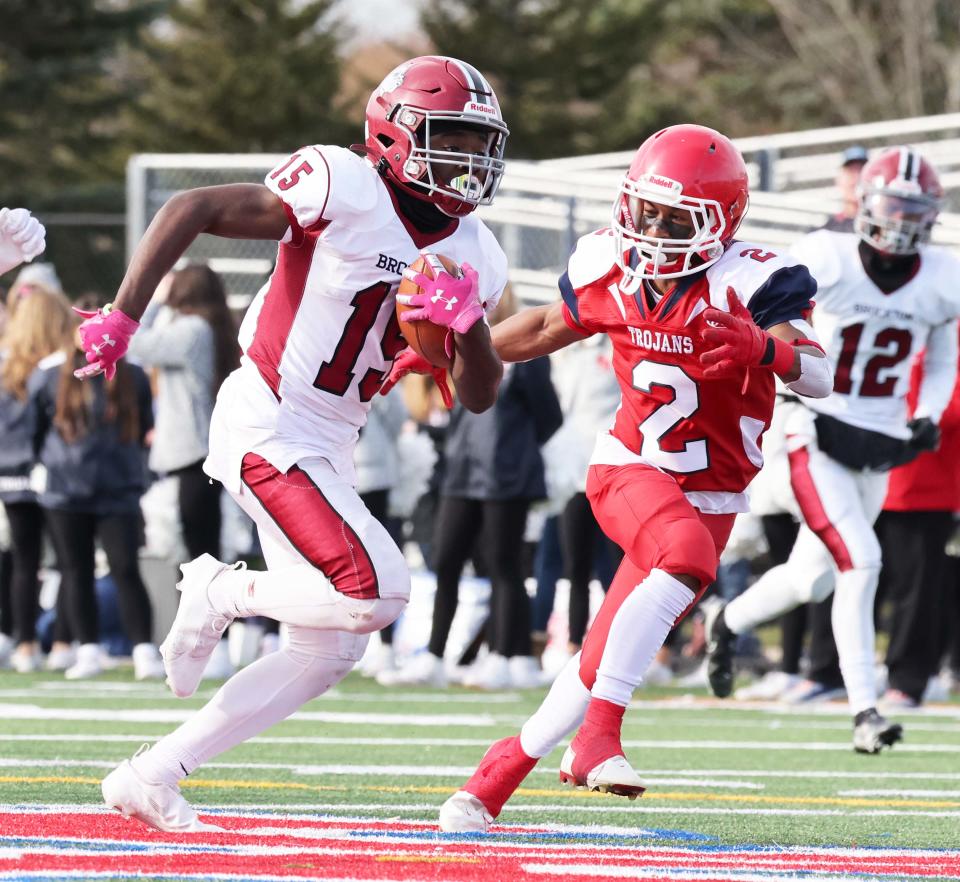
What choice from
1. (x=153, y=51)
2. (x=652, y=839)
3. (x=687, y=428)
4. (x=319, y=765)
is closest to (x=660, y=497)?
(x=687, y=428)

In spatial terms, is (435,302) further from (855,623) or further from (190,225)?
(855,623)

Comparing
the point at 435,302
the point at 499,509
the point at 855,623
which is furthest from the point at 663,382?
the point at 499,509

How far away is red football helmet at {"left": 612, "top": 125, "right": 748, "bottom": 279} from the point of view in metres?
4.86

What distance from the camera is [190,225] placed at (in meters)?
4.48

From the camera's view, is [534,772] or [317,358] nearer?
[317,358]

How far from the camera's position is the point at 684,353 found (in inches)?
195

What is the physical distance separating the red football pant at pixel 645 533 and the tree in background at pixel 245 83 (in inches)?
1101

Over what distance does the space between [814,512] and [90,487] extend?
13.2ft

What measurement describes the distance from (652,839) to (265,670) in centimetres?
99

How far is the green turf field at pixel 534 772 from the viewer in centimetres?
501

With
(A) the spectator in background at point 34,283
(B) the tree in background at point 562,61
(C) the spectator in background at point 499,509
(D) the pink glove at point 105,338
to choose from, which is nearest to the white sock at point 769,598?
(C) the spectator in background at point 499,509

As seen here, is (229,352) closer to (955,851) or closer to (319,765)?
(319,765)

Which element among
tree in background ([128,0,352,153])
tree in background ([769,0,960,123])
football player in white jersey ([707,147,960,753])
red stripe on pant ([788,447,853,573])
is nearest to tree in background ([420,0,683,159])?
tree in background ([128,0,352,153])

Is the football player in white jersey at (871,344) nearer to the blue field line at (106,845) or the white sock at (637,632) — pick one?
the white sock at (637,632)
